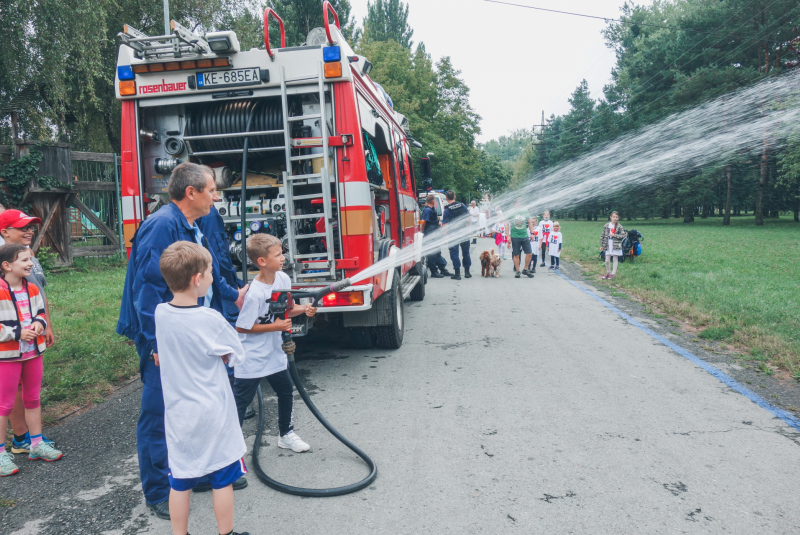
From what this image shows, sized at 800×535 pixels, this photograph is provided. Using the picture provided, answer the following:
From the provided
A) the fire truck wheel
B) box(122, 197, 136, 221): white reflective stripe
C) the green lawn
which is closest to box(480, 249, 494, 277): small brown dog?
the fire truck wheel

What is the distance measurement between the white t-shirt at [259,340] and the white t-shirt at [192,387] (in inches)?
38.7

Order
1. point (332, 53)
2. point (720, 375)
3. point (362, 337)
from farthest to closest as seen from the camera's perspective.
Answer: point (362, 337), point (720, 375), point (332, 53)

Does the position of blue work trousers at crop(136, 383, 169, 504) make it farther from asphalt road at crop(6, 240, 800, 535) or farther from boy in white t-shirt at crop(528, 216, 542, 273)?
boy in white t-shirt at crop(528, 216, 542, 273)

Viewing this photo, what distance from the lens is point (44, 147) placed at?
1226cm

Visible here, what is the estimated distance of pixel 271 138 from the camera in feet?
18.3

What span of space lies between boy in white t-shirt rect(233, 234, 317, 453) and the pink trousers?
1369 millimetres

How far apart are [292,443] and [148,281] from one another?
1628 millimetres

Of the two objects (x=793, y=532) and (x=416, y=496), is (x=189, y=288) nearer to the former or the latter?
(x=416, y=496)

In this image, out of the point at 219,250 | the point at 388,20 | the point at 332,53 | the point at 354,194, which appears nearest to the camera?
the point at 219,250

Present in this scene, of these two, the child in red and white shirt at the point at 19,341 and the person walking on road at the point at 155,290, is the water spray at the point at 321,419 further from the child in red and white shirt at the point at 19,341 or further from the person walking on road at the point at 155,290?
the child in red and white shirt at the point at 19,341

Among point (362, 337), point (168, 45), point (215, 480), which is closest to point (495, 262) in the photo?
point (362, 337)

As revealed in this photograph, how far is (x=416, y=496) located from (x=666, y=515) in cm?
133

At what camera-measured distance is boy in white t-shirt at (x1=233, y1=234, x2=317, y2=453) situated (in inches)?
137

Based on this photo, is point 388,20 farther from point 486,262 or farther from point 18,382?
point 18,382
